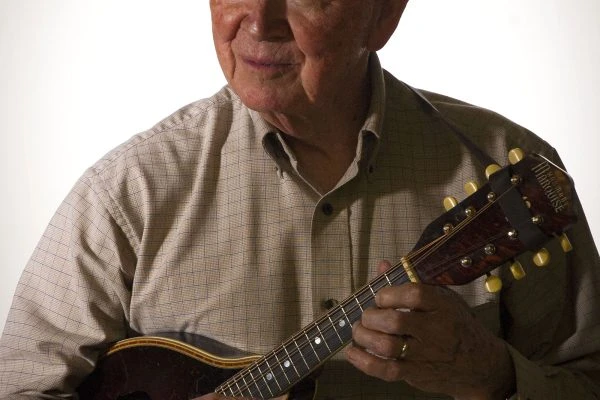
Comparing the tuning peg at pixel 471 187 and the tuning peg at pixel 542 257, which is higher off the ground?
the tuning peg at pixel 471 187

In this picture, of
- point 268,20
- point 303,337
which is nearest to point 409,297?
point 303,337

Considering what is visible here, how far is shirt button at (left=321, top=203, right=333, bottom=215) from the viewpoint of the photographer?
150 cm

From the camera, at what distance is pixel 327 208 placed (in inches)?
58.9

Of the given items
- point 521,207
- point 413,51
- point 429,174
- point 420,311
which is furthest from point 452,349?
point 413,51

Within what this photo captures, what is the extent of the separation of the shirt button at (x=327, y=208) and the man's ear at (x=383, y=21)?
0.22 meters

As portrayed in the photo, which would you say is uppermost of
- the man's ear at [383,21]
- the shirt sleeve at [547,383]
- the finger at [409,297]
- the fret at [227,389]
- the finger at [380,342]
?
the man's ear at [383,21]

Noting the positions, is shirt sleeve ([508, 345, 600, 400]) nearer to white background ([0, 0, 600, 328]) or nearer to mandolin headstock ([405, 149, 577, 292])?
mandolin headstock ([405, 149, 577, 292])

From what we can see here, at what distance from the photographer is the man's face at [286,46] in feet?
4.50

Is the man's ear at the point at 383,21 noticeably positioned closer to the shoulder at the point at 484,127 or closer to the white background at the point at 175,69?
the shoulder at the point at 484,127

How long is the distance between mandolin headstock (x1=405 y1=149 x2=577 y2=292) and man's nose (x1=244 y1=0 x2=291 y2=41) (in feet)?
1.00

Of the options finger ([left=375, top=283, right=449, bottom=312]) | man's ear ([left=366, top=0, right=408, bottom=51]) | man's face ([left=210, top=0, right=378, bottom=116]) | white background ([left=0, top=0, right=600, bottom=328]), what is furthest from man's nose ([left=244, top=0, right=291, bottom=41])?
white background ([left=0, top=0, right=600, bottom=328])

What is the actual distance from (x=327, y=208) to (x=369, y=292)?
0.18m

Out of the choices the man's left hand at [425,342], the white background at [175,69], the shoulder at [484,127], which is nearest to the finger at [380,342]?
the man's left hand at [425,342]

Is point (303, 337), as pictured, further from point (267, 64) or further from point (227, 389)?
point (267, 64)
